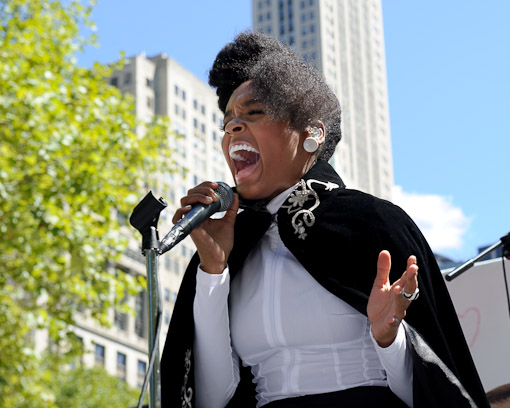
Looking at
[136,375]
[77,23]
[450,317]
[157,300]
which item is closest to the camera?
[157,300]

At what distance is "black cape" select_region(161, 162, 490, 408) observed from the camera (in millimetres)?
3051

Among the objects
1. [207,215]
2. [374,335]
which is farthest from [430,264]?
[207,215]

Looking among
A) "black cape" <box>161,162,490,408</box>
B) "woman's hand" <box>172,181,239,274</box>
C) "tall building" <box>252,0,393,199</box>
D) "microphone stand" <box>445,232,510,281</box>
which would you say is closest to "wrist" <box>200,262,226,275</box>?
"woman's hand" <box>172,181,239,274</box>

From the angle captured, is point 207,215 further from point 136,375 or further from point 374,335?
point 136,375

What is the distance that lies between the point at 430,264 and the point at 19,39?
37.7 feet

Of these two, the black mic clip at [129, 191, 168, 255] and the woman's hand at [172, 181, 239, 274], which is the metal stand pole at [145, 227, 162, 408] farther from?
the woman's hand at [172, 181, 239, 274]

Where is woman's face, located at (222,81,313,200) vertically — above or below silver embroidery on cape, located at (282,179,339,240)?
above

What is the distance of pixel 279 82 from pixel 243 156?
1.05 feet

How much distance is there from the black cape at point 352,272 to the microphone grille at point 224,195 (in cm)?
23

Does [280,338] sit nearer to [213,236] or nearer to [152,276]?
[213,236]

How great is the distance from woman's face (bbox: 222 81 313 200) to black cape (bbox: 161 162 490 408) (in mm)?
81

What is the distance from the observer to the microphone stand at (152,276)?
2719mm

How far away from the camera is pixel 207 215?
319cm

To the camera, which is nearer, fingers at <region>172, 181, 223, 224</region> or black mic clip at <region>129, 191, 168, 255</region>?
black mic clip at <region>129, 191, 168, 255</region>
